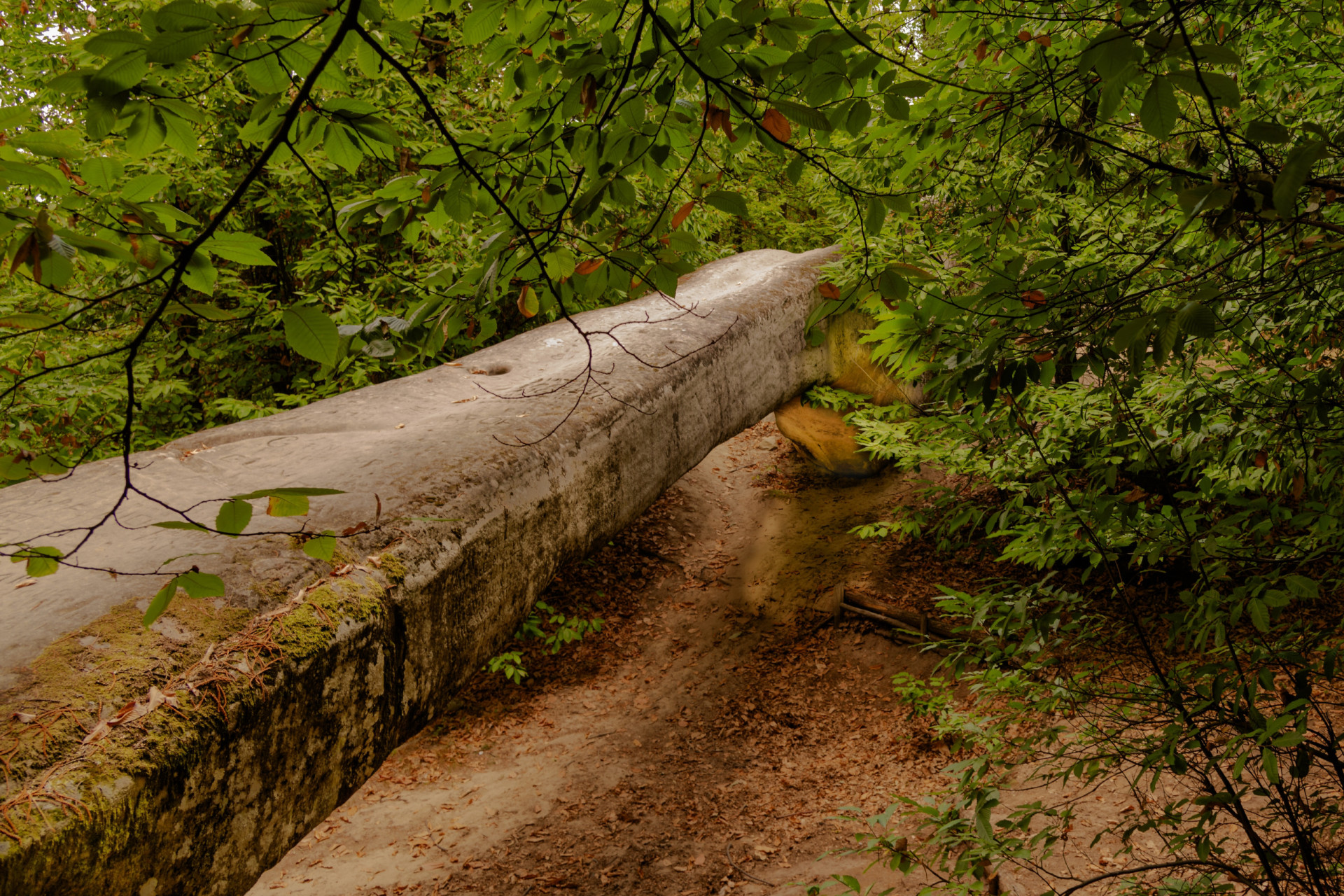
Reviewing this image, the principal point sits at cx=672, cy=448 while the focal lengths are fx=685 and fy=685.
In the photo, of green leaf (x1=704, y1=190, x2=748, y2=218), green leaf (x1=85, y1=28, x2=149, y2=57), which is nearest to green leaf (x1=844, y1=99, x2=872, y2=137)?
green leaf (x1=704, y1=190, x2=748, y2=218)

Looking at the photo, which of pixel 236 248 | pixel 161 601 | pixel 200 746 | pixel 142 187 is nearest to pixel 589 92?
pixel 236 248

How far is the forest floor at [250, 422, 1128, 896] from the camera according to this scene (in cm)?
424

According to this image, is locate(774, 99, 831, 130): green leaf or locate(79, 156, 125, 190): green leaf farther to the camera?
locate(774, 99, 831, 130): green leaf

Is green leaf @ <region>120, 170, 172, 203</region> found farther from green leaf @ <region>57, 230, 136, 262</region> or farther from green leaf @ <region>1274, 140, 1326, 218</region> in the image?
green leaf @ <region>1274, 140, 1326, 218</region>

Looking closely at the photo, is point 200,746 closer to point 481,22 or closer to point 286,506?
point 286,506

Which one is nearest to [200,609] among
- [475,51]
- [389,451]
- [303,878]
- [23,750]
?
[23,750]

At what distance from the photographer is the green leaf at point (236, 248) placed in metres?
1.21

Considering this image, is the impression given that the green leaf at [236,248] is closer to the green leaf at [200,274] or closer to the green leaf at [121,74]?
the green leaf at [200,274]

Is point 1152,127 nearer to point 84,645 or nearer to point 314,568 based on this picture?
point 314,568

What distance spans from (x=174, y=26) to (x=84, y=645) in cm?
173

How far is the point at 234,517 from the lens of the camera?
110 centimetres

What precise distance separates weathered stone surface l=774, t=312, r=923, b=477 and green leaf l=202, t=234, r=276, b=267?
6.68m

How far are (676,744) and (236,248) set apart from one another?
5.15m

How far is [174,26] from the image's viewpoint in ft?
3.82
